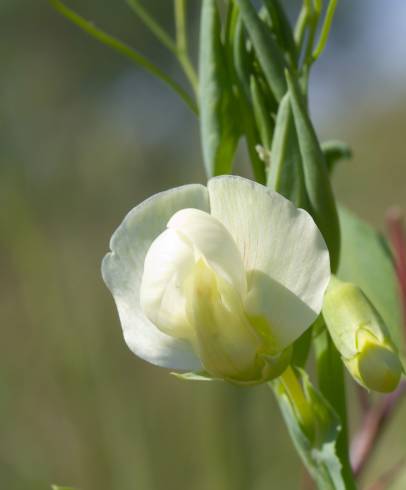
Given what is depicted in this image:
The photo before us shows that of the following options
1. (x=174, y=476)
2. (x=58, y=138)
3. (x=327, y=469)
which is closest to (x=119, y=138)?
(x=58, y=138)

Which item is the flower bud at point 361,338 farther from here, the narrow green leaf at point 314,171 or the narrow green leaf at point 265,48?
the narrow green leaf at point 265,48

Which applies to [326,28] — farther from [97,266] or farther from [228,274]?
[97,266]

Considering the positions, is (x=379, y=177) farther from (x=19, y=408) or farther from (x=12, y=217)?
(x=12, y=217)

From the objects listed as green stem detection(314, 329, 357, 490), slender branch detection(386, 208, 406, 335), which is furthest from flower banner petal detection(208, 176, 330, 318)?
slender branch detection(386, 208, 406, 335)

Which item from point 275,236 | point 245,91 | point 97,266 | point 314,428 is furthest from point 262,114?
point 97,266

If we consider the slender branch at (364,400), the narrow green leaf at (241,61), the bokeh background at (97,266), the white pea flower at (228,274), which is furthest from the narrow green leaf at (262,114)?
the bokeh background at (97,266)
